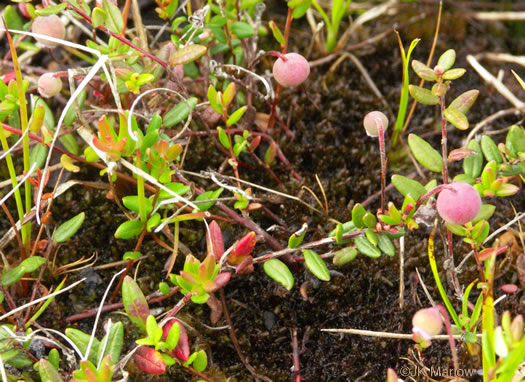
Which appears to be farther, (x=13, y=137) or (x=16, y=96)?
(x=13, y=137)

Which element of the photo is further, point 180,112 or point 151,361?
point 180,112

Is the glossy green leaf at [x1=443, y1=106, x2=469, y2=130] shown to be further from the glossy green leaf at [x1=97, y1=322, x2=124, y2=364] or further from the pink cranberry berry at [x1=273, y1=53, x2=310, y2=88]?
the glossy green leaf at [x1=97, y1=322, x2=124, y2=364]

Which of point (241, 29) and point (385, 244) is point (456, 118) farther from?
point (241, 29)

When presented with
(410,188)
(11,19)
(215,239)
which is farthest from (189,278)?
(11,19)

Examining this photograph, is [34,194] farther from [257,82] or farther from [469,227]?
[469,227]

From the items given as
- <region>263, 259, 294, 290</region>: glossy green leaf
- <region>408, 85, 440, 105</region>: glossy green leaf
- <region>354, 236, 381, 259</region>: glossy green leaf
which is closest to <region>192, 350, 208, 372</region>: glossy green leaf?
<region>263, 259, 294, 290</region>: glossy green leaf

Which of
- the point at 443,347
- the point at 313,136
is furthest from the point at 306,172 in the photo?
the point at 443,347
